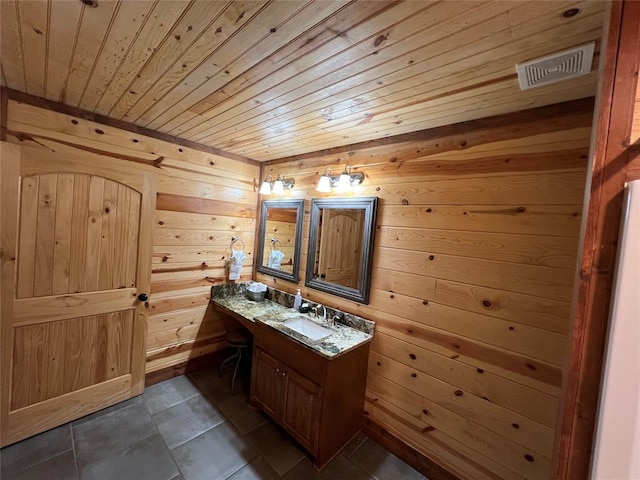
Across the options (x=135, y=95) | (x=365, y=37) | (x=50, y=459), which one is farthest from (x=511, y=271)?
(x=50, y=459)

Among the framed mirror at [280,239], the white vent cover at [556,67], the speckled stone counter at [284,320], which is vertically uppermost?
the white vent cover at [556,67]

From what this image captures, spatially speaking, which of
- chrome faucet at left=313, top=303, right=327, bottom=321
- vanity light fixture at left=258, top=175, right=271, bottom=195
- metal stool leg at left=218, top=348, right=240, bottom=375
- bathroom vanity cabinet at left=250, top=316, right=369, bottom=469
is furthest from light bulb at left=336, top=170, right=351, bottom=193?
metal stool leg at left=218, top=348, right=240, bottom=375

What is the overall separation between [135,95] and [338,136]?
142cm

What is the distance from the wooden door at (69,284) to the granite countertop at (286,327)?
32.8 inches

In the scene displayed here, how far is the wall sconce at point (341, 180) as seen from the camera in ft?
7.29

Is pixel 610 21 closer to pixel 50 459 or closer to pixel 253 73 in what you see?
pixel 253 73

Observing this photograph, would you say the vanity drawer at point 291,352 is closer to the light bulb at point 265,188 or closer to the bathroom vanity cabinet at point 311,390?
the bathroom vanity cabinet at point 311,390

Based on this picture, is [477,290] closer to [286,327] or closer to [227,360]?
[286,327]

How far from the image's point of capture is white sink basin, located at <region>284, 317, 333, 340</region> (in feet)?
7.28

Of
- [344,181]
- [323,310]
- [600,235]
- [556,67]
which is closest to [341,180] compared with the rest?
[344,181]

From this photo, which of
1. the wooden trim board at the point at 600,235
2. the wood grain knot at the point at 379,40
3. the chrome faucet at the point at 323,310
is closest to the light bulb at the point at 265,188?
the chrome faucet at the point at 323,310

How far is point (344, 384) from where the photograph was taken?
192 centimetres

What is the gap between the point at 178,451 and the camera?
1833 mm

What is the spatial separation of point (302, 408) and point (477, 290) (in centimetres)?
144
